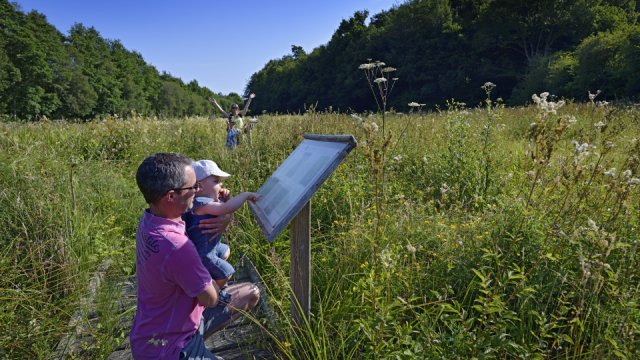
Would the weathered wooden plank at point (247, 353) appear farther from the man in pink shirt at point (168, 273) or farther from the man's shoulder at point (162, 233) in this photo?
the man's shoulder at point (162, 233)

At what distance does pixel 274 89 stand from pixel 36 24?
38.0 meters

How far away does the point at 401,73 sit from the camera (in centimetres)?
3397

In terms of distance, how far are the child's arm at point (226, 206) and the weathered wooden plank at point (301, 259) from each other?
305mm


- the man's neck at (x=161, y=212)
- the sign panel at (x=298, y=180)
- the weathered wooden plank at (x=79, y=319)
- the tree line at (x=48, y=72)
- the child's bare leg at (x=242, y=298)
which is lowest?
the weathered wooden plank at (x=79, y=319)

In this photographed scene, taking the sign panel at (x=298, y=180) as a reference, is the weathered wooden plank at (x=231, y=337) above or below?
below

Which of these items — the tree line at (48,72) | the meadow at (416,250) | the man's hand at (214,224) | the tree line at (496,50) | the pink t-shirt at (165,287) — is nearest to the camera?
the pink t-shirt at (165,287)

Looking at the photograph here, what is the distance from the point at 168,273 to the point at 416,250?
169cm

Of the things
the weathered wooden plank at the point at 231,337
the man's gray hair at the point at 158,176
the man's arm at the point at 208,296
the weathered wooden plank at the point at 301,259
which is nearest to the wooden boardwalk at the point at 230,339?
the weathered wooden plank at the point at 231,337

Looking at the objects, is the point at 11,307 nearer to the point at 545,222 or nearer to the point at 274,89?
the point at 545,222

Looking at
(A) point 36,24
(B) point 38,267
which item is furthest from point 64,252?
(A) point 36,24

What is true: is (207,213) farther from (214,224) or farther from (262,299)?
(262,299)

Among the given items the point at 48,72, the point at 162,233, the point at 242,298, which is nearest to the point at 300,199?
the point at 162,233

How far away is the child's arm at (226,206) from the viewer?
1.84 m

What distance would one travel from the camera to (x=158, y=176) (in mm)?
1533
